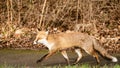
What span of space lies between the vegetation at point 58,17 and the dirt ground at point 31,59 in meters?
1.98

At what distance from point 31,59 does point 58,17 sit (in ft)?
16.1

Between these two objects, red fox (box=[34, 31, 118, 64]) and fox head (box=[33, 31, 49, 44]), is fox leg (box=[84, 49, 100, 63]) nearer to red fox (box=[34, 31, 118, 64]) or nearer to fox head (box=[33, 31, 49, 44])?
red fox (box=[34, 31, 118, 64])

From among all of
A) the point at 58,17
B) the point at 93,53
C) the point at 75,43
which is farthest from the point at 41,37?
the point at 58,17

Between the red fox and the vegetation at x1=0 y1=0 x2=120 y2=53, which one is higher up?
the red fox

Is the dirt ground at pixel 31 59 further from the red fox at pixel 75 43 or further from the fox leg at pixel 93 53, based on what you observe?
the red fox at pixel 75 43

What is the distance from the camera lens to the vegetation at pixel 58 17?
15.0 meters

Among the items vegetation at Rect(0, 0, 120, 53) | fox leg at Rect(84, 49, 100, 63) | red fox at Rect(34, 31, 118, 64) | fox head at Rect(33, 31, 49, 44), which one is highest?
fox head at Rect(33, 31, 49, 44)

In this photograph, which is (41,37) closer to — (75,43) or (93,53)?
(75,43)

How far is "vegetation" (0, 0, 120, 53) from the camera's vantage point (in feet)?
49.2

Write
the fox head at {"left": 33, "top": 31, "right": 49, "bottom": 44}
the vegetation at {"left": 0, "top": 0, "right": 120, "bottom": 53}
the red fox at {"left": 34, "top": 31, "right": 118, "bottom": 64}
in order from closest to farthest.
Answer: the fox head at {"left": 33, "top": 31, "right": 49, "bottom": 44} → the red fox at {"left": 34, "top": 31, "right": 118, "bottom": 64} → the vegetation at {"left": 0, "top": 0, "right": 120, "bottom": 53}

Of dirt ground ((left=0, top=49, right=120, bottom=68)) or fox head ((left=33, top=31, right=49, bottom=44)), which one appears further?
dirt ground ((left=0, top=49, right=120, bottom=68))

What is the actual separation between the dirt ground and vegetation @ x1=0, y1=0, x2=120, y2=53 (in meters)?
1.98

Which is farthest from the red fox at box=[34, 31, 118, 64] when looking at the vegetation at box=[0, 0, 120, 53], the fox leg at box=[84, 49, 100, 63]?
the vegetation at box=[0, 0, 120, 53]

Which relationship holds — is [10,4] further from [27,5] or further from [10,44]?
[10,44]
